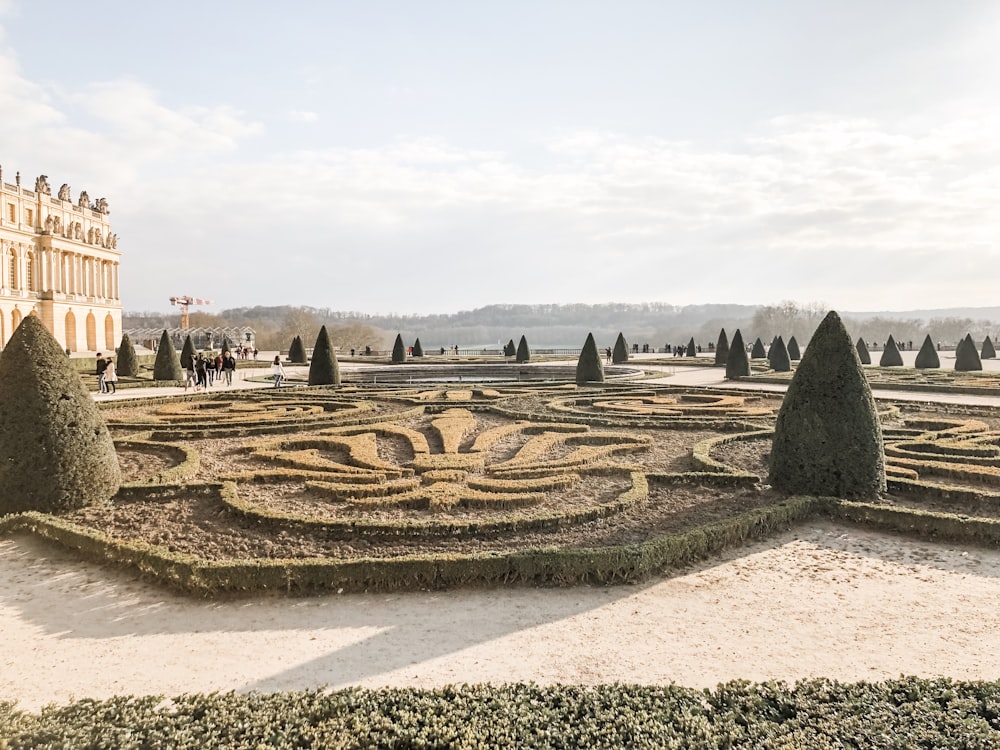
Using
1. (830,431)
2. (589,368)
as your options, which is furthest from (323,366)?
(830,431)

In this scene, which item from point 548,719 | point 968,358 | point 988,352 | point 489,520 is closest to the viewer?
point 548,719

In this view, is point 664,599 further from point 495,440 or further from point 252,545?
point 495,440

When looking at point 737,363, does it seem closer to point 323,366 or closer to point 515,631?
point 323,366

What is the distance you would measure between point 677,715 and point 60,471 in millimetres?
7643

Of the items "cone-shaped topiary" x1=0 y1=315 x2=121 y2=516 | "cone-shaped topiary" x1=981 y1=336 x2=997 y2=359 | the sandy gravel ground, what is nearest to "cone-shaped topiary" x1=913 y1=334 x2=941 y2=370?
"cone-shaped topiary" x1=981 y1=336 x2=997 y2=359

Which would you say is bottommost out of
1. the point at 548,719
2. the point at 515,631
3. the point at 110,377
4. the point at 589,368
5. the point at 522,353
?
the point at 515,631

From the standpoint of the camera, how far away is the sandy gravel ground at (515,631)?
4.63m

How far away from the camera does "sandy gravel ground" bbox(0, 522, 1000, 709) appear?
4.63 metres

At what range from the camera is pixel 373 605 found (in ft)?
19.1

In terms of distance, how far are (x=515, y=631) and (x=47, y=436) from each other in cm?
632

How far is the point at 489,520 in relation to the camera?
7.37m

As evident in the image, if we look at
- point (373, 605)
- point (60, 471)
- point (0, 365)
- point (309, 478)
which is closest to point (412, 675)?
point (373, 605)

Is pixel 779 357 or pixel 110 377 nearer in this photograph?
pixel 110 377

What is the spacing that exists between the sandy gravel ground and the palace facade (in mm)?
52564
